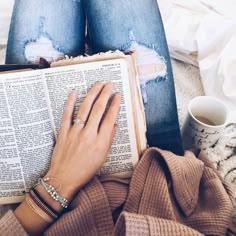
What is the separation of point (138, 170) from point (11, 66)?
Result: 26 centimetres

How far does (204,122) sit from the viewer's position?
2.18ft

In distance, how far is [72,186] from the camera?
48 centimetres

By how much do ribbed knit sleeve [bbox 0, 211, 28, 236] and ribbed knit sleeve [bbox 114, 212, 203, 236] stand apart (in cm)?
15

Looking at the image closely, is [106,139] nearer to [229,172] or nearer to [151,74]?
[151,74]

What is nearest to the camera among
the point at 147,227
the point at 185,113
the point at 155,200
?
the point at 147,227

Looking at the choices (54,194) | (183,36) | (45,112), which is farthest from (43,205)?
(183,36)

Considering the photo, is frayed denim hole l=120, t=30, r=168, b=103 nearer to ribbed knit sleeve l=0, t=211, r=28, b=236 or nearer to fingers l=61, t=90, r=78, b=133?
fingers l=61, t=90, r=78, b=133

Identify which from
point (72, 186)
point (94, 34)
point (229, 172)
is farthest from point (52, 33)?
point (229, 172)

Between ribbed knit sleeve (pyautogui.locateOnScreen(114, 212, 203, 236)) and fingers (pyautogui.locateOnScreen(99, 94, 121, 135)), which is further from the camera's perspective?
fingers (pyautogui.locateOnScreen(99, 94, 121, 135))

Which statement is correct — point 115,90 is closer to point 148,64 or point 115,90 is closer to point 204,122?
point 148,64

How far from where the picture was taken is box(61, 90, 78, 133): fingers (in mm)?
505

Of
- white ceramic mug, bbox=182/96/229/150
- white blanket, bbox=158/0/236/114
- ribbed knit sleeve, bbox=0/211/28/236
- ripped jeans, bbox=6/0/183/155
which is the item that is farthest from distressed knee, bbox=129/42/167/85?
ribbed knit sleeve, bbox=0/211/28/236

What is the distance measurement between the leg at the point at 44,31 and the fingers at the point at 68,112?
136 millimetres

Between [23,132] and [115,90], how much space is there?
0.16 metres
